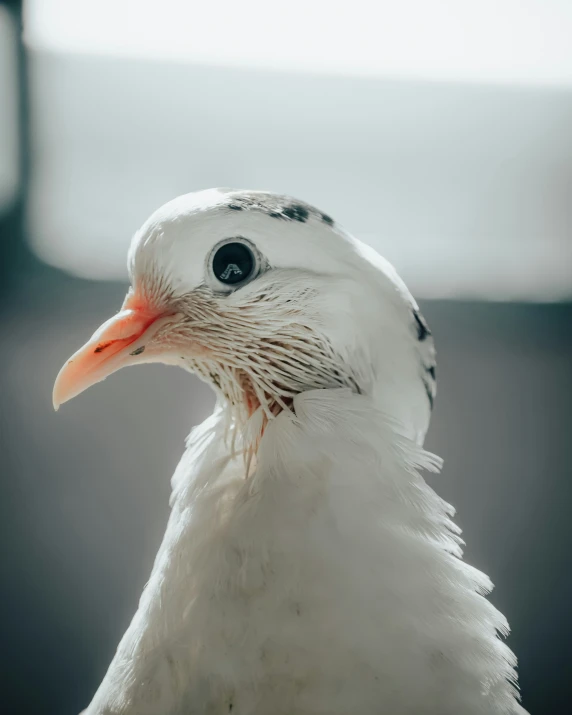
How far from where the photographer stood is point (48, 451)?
127cm

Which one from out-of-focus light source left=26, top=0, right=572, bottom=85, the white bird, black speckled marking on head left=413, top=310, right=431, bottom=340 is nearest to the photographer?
the white bird

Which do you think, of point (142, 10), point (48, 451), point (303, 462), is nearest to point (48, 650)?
point (48, 451)

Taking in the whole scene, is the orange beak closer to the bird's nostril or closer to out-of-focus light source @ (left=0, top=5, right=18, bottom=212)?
the bird's nostril

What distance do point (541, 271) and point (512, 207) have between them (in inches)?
6.5

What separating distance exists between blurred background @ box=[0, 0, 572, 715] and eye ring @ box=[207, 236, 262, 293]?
68 cm

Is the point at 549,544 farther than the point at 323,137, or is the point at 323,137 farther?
the point at 549,544

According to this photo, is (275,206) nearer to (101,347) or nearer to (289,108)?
(101,347)

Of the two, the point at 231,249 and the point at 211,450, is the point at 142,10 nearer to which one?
the point at 231,249

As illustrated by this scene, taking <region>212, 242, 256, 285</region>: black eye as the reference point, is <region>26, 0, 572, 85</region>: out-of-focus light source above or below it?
above

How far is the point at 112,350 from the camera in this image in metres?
0.64

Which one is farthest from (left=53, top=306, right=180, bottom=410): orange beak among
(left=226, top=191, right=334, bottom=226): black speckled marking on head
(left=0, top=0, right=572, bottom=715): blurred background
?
(left=0, top=0, right=572, bottom=715): blurred background

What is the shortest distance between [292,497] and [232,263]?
245 mm

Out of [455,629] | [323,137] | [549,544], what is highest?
[323,137]

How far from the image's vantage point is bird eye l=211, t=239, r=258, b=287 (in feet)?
2.05
